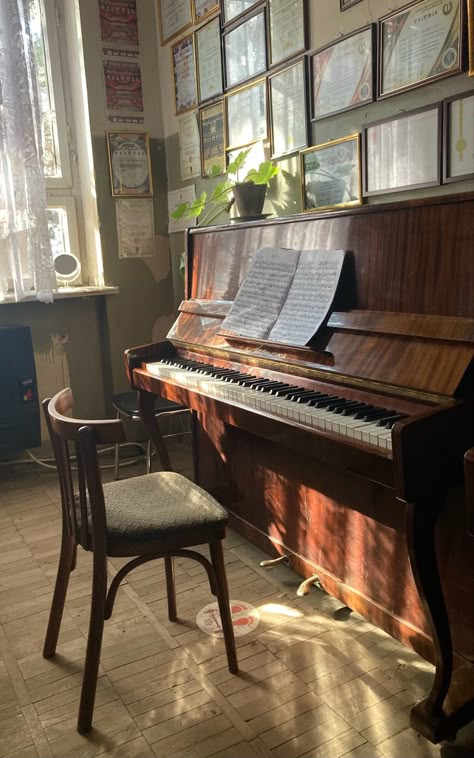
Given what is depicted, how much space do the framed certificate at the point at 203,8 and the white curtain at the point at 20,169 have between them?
0.81 meters

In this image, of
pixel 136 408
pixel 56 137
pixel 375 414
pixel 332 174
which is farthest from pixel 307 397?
pixel 56 137

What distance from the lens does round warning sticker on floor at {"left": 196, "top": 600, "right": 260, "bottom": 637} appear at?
190 cm

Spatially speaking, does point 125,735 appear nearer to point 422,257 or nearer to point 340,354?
point 340,354

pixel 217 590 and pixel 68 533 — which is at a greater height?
pixel 68 533

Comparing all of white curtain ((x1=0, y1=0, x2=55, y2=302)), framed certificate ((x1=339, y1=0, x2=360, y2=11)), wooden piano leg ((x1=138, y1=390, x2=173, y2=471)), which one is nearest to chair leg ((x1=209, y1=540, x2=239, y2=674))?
wooden piano leg ((x1=138, y1=390, x2=173, y2=471))

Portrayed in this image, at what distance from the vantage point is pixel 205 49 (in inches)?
122

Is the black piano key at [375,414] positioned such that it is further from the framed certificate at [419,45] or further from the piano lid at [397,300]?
the framed certificate at [419,45]

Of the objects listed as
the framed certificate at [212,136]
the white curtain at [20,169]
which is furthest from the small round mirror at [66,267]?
the framed certificate at [212,136]

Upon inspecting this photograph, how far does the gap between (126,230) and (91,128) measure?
0.55 m

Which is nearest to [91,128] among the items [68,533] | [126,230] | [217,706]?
[126,230]

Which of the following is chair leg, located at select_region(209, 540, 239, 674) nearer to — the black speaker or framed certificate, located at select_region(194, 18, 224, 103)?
the black speaker

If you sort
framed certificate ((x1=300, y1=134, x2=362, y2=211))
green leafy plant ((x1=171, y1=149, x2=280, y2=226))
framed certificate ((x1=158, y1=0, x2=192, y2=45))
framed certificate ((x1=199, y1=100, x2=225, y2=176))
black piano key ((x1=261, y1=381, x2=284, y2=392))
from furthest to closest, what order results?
1. framed certificate ((x1=158, y1=0, x2=192, y2=45))
2. framed certificate ((x1=199, y1=100, x2=225, y2=176))
3. green leafy plant ((x1=171, y1=149, x2=280, y2=226))
4. framed certificate ((x1=300, y1=134, x2=362, y2=211))
5. black piano key ((x1=261, y1=381, x2=284, y2=392))

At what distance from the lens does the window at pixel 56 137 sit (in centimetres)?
341

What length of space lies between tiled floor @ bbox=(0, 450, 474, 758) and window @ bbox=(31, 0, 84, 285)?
6.62 ft
